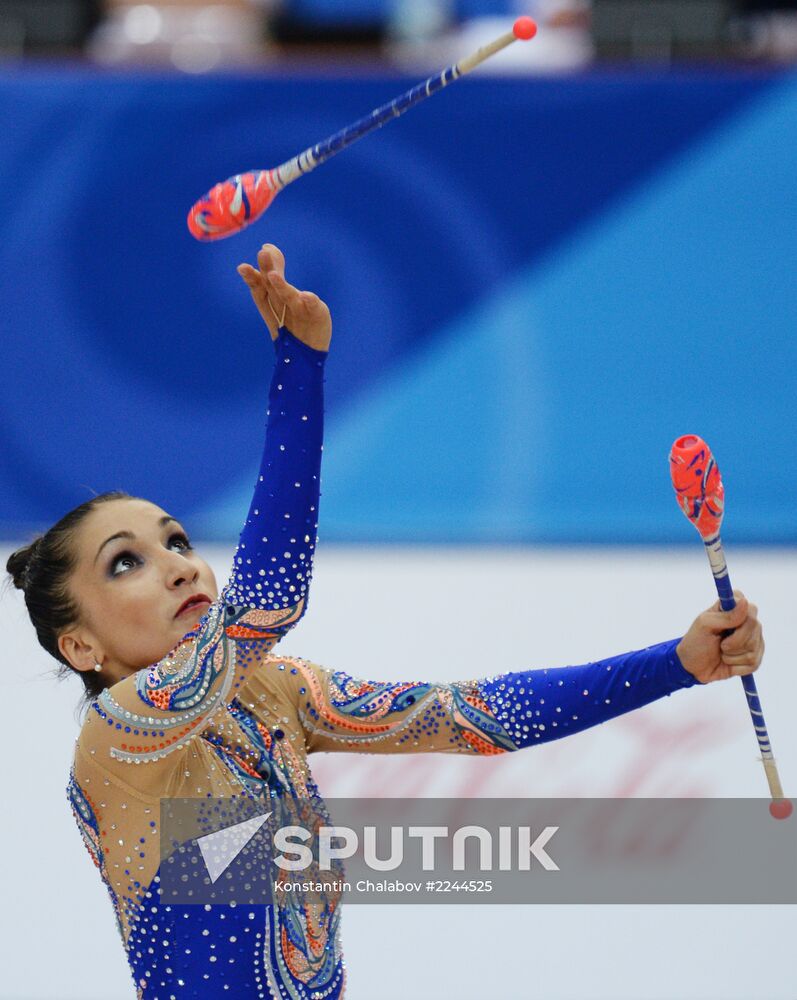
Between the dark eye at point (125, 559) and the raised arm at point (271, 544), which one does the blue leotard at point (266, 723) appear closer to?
the raised arm at point (271, 544)

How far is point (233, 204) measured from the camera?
5.54 ft

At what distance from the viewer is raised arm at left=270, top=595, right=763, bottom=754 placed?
67.1 inches

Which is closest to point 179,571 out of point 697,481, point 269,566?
point 269,566

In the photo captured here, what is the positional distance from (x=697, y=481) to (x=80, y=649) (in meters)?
0.75

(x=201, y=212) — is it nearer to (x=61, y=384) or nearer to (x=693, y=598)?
(x=693, y=598)

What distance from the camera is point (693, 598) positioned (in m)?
3.03

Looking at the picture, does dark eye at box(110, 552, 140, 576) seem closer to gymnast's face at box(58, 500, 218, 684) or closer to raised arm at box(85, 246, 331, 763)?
gymnast's face at box(58, 500, 218, 684)

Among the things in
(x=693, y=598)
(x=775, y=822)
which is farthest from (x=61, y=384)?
(x=775, y=822)

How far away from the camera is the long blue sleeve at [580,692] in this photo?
173 centimetres

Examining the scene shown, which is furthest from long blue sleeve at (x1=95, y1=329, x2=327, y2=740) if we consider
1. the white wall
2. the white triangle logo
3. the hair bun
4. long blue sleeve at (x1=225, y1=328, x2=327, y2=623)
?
the white wall

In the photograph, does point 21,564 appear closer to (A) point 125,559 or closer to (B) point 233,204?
(A) point 125,559

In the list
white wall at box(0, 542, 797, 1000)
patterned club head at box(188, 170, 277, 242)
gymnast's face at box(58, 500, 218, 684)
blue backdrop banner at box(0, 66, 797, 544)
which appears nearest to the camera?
patterned club head at box(188, 170, 277, 242)

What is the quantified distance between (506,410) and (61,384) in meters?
1.00

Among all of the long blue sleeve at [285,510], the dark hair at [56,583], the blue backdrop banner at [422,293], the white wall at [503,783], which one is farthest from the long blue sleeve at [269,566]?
the blue backdrop banner at [422,293]
